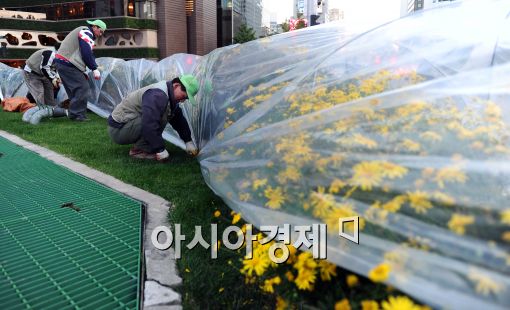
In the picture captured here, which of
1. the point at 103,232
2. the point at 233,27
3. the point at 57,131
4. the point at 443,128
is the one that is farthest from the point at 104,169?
the point at 233,27

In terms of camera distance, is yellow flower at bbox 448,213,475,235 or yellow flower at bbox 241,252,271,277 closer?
yellow flower at bbox 448,213,475,235

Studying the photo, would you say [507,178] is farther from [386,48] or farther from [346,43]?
[346,43]

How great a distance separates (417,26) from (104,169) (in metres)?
3.21

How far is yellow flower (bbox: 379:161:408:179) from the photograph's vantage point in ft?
5.19

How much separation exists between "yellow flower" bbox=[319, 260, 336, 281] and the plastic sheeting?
0.03m

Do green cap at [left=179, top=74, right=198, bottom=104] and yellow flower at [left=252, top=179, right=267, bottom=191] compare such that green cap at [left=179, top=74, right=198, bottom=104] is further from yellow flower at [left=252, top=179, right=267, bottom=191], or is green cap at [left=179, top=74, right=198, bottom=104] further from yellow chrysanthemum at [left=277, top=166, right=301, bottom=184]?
yellow chrysanthemum at [left=277, top=166, right=301, bottom=184]

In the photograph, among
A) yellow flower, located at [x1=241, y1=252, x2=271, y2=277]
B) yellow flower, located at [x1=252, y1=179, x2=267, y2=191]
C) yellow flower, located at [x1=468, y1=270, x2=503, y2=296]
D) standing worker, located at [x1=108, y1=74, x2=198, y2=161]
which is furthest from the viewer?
standing worker, located at [x1=108, y1=74, x2=198, y2=161]

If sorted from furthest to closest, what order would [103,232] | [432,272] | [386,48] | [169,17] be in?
[169,17]
[103,232]
[386,48]
[432,272]

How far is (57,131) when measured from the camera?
251 inches

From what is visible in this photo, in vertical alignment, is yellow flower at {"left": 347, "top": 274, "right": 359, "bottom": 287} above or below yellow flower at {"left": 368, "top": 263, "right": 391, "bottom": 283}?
below

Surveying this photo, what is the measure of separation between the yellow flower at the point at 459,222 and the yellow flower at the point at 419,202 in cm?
10

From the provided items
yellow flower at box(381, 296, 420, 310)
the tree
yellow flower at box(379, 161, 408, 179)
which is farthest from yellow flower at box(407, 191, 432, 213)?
the tree

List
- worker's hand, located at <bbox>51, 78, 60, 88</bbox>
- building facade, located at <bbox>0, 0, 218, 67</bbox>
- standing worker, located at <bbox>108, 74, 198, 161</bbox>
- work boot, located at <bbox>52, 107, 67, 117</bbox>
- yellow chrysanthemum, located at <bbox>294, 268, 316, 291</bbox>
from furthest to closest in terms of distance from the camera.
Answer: building facade, located at <bbox>0, 0, 218, 67</bbox>, worker's hand, located at <bbox>51, 78, 60, 88</bbox>, work boot, located at <bbox>52, 107, 67, 117</bbox>, standing worker, located at <bbox>108, 74, 198, 161</bbox>, yellow chrysanthemum, located at <bbox>294, 268, 316, 291</bbox>

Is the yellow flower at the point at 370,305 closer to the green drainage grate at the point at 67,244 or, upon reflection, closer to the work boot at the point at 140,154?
the green drainage grate at the point at 67,244
